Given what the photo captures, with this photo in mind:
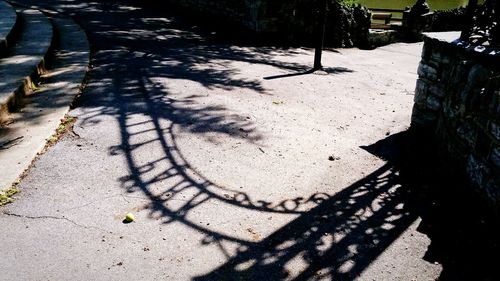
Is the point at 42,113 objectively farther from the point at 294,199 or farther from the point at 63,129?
the point at 294,199

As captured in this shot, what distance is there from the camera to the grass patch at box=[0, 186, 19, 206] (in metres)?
3.63

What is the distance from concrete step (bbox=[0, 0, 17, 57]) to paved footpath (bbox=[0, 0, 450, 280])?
62.0 inches

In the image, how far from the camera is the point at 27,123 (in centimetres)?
505

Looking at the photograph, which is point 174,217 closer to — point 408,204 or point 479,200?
point 408,204

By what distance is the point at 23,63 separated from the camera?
665cm

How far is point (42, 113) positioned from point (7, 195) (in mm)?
1961

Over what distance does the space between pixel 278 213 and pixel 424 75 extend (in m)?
3.05

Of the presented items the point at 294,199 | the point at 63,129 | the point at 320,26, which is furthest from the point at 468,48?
the point at 63,129

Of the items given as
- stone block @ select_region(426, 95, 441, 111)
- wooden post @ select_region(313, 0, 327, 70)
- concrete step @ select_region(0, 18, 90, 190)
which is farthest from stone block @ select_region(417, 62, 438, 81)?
concrete step @ select_region(0, 18, 90, 190)

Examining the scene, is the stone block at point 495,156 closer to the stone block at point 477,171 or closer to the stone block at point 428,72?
the stone block at point 477,171

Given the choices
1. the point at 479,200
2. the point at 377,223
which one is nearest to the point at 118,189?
the point at 377,223

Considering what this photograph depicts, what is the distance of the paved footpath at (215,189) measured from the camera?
3104mm

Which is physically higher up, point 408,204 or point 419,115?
point 419,115

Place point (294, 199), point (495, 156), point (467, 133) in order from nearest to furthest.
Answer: point (495, 156)
point (294, 199)
point (467, 133)
